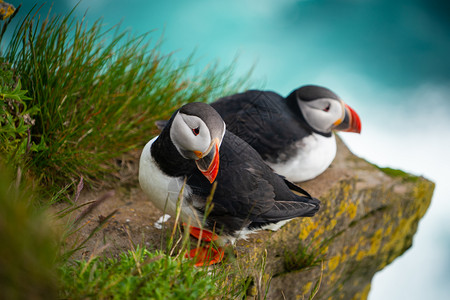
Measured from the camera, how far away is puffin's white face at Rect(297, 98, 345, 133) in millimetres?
3408

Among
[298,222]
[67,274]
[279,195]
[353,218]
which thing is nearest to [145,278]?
[67,274]

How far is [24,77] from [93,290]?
6.62ft

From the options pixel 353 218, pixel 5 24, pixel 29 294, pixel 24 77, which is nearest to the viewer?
pixel 29 294

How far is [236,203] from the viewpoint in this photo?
238cm

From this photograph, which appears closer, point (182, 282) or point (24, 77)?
point (182, 282)

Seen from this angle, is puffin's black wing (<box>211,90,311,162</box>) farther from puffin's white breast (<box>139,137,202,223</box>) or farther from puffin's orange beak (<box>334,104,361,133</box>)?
puffin's white breast (<box>139,137,202,223</box>)

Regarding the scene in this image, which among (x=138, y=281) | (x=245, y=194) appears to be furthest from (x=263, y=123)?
(x=138, y=281)

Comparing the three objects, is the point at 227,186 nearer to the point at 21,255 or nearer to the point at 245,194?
the point at 245,194

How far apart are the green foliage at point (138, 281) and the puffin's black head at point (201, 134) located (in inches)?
21.7

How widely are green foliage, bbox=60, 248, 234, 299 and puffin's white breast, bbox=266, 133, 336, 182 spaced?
1567mm

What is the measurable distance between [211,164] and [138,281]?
74 centimetres

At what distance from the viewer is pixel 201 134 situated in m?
2.18

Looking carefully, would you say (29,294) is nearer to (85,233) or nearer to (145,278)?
(145,278)

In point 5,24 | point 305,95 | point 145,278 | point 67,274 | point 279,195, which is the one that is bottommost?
point 67,274
